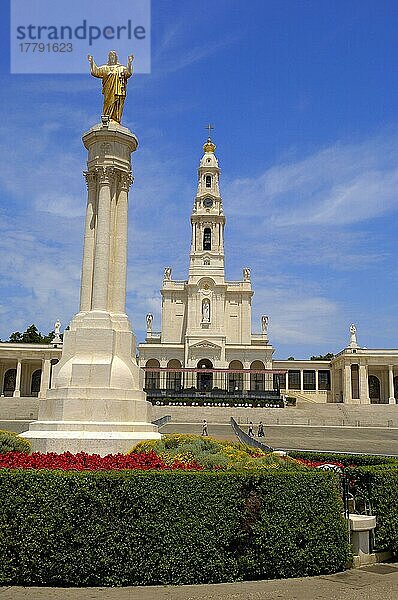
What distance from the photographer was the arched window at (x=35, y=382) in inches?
3270

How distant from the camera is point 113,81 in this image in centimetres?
1933

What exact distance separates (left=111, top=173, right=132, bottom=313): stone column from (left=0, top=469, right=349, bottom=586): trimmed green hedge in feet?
35.9

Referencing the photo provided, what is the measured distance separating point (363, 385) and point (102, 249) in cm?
6290

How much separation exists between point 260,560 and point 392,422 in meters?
50.1

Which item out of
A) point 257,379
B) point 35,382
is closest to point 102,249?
point 257,379

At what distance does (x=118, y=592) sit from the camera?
7332mm

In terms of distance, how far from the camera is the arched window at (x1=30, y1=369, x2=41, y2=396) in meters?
83.1

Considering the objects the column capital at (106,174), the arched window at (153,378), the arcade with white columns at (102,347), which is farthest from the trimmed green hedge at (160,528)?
the arched window at (153,378)

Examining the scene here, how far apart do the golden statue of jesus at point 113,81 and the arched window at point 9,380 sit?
68.9m

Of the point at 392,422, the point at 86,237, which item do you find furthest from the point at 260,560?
the point at 392,422

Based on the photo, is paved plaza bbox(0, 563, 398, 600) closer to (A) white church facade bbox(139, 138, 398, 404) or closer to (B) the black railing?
(B) the black railing

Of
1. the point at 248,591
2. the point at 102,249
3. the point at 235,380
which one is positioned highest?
the point at 102,249

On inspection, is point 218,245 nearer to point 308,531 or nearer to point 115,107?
point 115,107

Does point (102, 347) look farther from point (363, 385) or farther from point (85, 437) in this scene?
point (363, 385)
